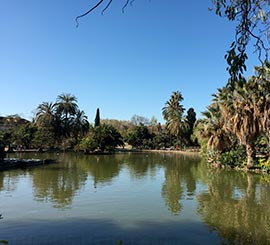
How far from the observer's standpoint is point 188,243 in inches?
301

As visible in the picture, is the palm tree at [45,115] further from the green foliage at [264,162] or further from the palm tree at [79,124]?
the green foliage at [264,162]

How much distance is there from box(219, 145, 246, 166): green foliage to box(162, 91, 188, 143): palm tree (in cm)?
3269

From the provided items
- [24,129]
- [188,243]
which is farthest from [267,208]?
[24,129]

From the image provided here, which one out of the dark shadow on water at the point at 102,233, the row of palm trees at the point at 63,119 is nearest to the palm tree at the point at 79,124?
the row of palm trees at the point at 63,119

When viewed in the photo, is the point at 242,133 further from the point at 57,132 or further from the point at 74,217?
the point at 57,132

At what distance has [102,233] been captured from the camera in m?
8.34

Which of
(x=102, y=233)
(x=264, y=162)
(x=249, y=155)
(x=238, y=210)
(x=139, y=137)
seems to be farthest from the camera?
(x=139, y=137)

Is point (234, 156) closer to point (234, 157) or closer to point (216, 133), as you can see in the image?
point (234, 157)

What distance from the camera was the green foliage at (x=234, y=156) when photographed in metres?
24.5

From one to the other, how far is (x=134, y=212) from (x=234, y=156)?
55.5 ft

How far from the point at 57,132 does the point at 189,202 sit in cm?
4576

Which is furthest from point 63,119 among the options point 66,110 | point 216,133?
point 216,133

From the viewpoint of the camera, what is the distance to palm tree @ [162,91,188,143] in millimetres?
59294

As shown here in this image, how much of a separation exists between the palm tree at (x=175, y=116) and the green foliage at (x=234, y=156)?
3269cm
